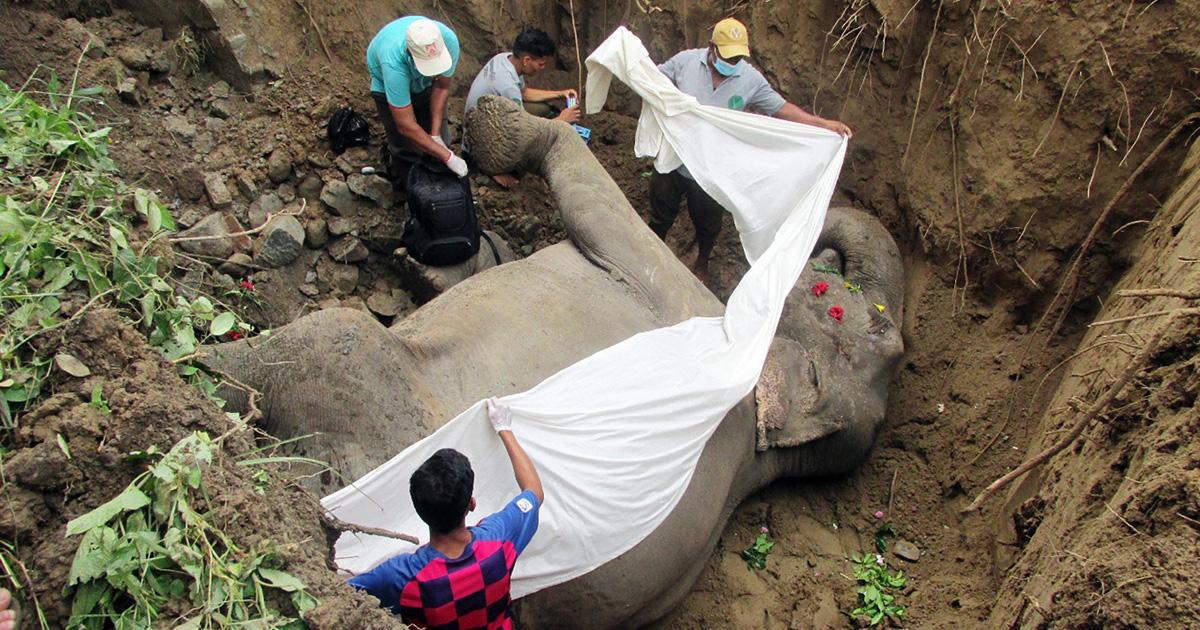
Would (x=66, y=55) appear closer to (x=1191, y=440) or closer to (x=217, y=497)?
(x=217, y=497)

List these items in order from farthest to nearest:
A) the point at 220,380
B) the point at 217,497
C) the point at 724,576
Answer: the point at 724,576 → the point at 220,380 → the point at 217,497

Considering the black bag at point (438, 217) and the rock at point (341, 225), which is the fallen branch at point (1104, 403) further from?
the rock at point (341, 225)

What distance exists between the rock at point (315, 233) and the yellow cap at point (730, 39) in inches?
95.8

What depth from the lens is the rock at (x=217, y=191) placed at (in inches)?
186

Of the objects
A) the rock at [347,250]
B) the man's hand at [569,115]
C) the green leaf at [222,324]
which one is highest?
the green leaf at [222,324]

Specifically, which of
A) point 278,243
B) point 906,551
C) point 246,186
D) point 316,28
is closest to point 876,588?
point 906,551

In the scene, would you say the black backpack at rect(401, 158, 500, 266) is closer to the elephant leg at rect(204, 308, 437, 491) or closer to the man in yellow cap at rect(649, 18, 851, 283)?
the man in yellow cap at rect(649, 18, 851, 283)

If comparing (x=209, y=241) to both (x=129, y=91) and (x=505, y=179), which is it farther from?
(x=505, y=179)

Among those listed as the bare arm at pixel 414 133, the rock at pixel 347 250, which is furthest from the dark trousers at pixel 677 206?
the rock at pixel 347 250

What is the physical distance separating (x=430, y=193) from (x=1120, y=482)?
339cm

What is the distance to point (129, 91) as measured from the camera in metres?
4.79

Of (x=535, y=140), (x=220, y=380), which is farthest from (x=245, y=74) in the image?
(x=220, y=380)

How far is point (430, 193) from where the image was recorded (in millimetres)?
4645

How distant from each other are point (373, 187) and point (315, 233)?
445 mm
